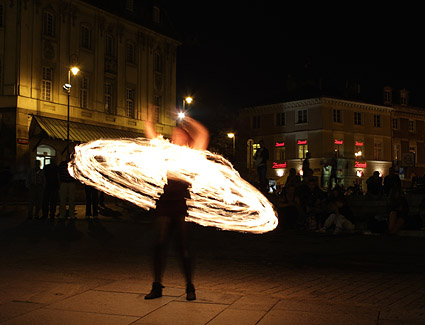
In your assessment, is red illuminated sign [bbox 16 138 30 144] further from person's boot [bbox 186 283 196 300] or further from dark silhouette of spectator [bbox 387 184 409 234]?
person's boot [bbox 186 283 196 300]

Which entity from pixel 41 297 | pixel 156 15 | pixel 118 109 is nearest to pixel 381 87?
pixel 156 15

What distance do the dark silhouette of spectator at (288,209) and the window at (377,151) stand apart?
6013 centimetres

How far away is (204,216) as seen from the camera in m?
17.5

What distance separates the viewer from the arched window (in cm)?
4256

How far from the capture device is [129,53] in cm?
5134

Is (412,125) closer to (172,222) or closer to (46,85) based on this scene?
(46,85)

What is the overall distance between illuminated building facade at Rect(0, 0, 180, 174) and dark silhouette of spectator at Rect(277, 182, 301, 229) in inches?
981

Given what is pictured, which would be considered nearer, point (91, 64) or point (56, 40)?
point (56, 40)

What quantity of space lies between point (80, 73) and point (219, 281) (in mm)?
39557

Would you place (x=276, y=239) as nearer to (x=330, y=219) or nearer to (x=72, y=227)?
(x=330, y=219)

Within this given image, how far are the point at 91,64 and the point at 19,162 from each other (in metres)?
10.8

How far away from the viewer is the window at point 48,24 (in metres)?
42.9

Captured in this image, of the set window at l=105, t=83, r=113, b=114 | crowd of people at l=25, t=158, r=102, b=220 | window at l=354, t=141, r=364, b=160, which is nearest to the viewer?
crowd of people at l=25, t=158, r=102, b=220

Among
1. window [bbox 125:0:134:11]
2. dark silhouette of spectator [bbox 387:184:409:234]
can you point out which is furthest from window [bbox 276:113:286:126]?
dark silhouette of spectator [bbox 387:184:409:234]
